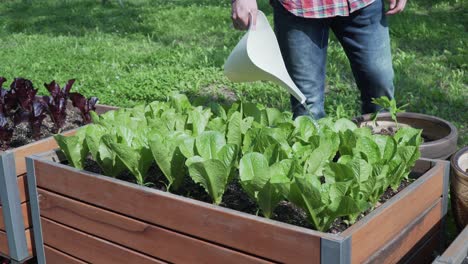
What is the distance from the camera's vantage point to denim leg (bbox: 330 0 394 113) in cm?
288

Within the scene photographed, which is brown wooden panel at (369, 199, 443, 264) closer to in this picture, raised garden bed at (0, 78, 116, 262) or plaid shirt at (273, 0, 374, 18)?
plaid shirt at (273, 0, 374, 18)

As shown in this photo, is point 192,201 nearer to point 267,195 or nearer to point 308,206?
point 267,195

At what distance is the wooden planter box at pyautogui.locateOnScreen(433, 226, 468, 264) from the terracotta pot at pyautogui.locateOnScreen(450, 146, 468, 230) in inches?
17.6

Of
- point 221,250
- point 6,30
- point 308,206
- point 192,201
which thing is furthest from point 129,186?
point 6,30

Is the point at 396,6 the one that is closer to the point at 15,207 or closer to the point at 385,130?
the point at 385,130

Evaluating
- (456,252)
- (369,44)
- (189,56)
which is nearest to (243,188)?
(456,252)

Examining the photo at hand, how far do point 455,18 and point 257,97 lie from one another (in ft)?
11.7

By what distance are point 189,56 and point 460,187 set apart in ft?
14.0

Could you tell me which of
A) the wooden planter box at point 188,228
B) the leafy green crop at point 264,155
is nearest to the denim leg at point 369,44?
the leafy green crop at point 264,155

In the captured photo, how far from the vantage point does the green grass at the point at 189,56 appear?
4676 mm

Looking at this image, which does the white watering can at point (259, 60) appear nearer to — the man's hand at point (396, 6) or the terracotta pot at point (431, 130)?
the terracotta pot at point (431, 130)

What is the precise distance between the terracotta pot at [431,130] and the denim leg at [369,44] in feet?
0.94

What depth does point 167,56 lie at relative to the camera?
630 cm

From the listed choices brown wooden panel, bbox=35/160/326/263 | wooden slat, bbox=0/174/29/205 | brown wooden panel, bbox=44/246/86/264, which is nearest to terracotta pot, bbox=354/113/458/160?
brown wooden panel, bbox=35/160/326/263
